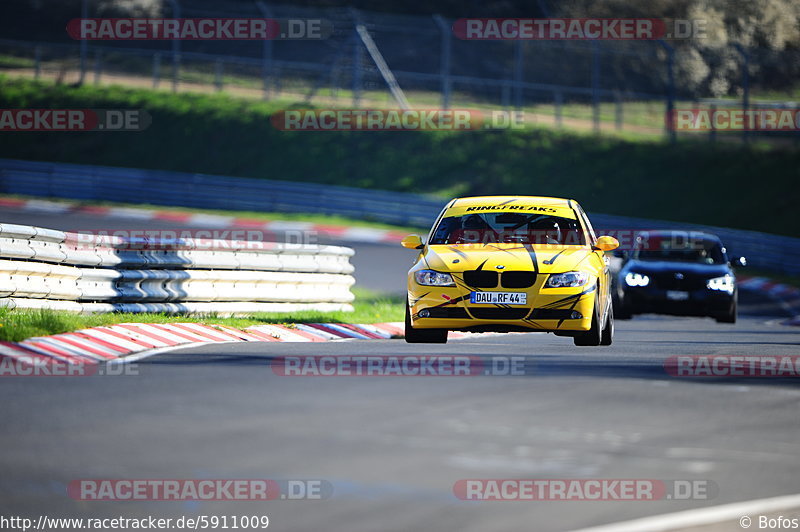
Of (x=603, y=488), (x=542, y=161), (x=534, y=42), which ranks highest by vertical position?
(x=534, y=42)

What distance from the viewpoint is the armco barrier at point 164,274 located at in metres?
15.0

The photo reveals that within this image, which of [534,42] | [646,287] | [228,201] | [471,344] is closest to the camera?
[471,344]

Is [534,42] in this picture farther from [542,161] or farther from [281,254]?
[281,254]

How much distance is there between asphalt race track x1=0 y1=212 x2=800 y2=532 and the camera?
23.2 ft

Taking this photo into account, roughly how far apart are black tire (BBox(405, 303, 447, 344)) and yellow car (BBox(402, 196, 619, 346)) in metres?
0.01

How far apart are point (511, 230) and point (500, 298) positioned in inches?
55.8

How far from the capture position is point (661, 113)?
→ 49.7 meters

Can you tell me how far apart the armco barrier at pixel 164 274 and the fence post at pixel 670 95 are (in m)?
20.8

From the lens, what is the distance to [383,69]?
44.6 m

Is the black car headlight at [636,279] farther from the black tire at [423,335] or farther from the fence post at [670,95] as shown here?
the fence post at [670,95]

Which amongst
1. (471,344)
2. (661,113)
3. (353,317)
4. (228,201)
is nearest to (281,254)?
(353,317)

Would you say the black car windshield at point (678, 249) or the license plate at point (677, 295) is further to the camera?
Answer: the black car windshield at point (678, 249)

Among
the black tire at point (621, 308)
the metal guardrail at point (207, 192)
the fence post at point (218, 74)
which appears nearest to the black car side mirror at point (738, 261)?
the black tire at point (621, 308)

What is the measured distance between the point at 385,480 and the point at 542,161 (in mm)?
40176
